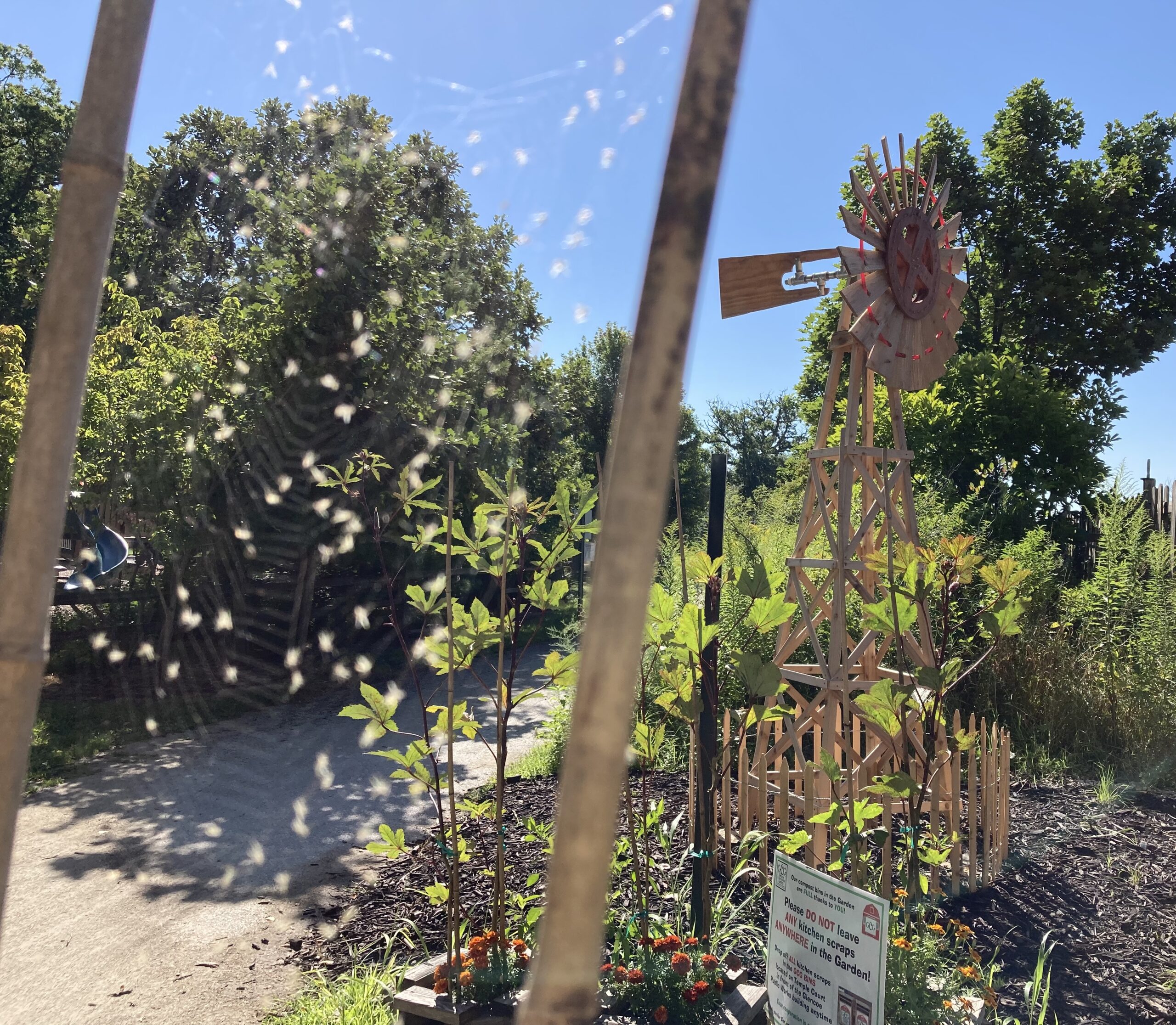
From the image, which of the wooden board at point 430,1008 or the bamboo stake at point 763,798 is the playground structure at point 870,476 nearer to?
the bamboo stake at point 763,798

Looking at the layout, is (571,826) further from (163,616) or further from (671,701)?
(163,616)

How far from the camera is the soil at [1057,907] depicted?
2.78 m

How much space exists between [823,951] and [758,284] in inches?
105

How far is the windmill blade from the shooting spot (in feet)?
12.1

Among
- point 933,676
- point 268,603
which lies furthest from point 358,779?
point 933,676

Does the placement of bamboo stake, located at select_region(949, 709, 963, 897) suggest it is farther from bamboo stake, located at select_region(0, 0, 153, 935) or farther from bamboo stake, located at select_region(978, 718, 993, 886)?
bamboo stake, located at select_region(0, 0, 153, 935)

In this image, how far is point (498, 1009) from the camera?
2.38 m

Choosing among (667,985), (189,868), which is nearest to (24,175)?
(189,868)

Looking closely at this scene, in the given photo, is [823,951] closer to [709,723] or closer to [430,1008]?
[709,723]

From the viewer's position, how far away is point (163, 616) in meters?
9.27

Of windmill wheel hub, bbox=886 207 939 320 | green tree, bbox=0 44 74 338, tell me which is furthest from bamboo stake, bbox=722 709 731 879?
green tree, bbox=0 44 74 338

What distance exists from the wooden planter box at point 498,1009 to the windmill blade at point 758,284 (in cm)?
260

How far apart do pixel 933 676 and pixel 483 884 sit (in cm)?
224

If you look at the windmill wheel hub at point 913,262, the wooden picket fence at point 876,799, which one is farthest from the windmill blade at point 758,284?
the wooden picket fence at point 876,799
